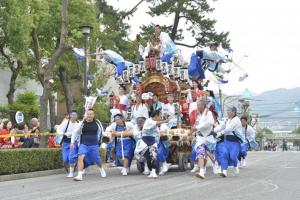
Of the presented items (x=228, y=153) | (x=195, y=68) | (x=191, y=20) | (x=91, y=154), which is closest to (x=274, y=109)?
(x=191, y=20)

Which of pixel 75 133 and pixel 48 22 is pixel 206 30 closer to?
pixel 48 22

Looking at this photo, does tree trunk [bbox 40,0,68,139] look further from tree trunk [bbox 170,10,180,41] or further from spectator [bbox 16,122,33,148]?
tree trunk [bbox 170,10,180,41]

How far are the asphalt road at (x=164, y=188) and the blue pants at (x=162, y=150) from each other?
59 cm

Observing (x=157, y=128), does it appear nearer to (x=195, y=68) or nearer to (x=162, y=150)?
(x=162, y=150)

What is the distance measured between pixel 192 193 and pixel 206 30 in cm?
2853

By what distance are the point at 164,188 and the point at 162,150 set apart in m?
3.65

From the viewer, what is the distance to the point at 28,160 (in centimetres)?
1556

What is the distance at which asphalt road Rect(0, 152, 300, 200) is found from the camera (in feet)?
33.0

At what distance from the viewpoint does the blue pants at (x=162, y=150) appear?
14794 mm

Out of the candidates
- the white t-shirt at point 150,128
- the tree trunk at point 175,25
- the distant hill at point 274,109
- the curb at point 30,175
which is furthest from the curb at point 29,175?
the distant hill at point 274,109

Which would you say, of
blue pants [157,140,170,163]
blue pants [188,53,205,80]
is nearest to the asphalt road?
blue pants [157,140,170,163]

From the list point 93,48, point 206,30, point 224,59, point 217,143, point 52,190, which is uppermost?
point 206,30

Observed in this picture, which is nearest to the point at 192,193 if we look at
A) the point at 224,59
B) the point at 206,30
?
the point at 224,59

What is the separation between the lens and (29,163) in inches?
616
